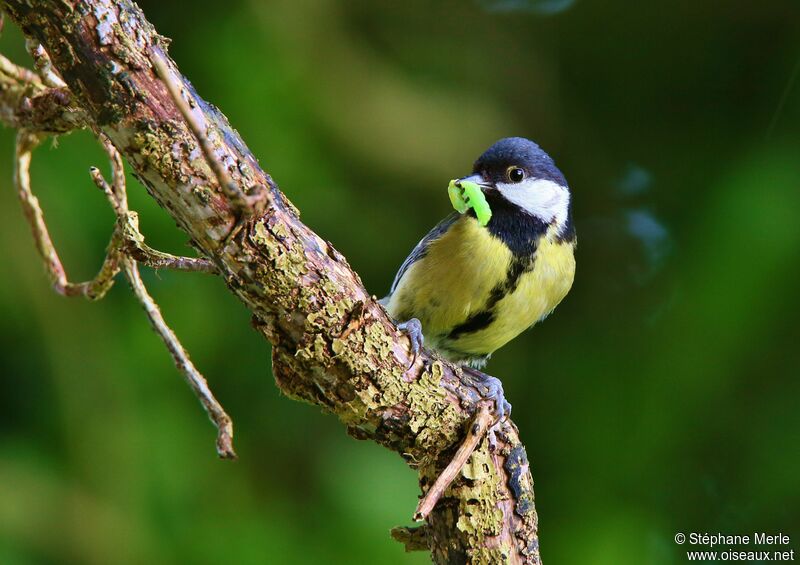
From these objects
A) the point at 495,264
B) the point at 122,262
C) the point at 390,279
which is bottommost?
the point at 390,279

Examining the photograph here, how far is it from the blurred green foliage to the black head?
2.56ft

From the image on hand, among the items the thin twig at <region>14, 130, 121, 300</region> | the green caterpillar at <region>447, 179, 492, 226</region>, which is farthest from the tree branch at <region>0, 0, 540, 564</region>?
the green caterpillar at <region>447, 179, 492, 226</region>

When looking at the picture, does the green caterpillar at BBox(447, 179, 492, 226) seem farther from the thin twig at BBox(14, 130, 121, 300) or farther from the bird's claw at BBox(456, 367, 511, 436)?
the thin twig at BBox(14, 130, 121, 300)

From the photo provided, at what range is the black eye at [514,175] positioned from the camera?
2.13 meters

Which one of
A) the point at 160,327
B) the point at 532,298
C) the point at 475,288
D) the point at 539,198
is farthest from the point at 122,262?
the point at 539,198

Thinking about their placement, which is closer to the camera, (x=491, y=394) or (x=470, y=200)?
(x=491, y=394)

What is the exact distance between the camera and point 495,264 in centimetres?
197

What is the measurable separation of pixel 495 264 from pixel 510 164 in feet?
1.00

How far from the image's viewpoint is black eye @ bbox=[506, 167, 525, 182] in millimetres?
2133

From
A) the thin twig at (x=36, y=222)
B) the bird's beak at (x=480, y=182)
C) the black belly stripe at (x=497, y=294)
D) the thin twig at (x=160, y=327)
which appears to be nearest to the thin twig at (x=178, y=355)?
the thin twig at (x=160, y=327)

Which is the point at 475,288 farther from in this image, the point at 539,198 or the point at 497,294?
the point at 539,198

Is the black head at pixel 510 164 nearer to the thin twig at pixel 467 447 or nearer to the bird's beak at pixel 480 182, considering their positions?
the bird's beak at pixel 480 182

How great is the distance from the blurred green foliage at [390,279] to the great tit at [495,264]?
0.72 metres

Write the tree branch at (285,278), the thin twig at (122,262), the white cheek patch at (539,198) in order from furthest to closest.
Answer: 1. the white cheek patch at (539,198)
2. the thin twig at (122,262)
3. the tree branch at (285,278)
